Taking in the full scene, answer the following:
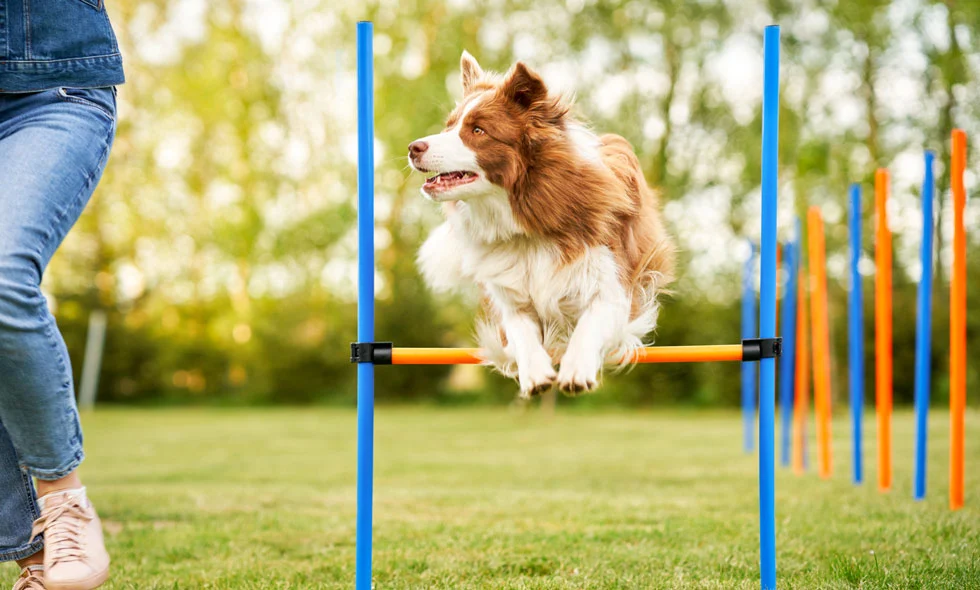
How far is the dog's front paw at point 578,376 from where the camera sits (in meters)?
2.74

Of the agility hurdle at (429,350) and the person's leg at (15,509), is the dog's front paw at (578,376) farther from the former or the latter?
the person's leg at (15,509)

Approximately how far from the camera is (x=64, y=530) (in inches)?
88.0

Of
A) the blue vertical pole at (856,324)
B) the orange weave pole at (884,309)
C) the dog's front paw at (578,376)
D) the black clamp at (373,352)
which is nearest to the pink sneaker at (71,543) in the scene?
the black clamp at (373,352)

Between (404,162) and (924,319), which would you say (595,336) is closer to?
(924,319)

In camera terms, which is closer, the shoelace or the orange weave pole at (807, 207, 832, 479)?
the shoelace

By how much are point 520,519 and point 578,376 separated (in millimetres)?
2197

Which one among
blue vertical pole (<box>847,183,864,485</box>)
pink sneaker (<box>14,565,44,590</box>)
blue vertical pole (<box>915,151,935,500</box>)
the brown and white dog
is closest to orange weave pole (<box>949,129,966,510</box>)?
blue vertical pole (<box>915,151,935,500</box>)

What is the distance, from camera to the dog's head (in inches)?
114

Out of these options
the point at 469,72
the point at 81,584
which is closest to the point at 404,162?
the point at 469,72

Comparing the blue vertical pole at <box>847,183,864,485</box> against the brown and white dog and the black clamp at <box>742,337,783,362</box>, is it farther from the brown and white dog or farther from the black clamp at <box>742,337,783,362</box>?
the black clamp at <box>742,337,783,362</box>

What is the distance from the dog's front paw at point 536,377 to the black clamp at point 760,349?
594mm

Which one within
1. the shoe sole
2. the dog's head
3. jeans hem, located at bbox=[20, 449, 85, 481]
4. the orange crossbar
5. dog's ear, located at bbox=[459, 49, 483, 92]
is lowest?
the shoe sole

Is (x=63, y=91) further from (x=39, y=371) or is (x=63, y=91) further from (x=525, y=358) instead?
(x=525, y=358)

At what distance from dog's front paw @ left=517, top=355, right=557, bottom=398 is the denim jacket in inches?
58.6
